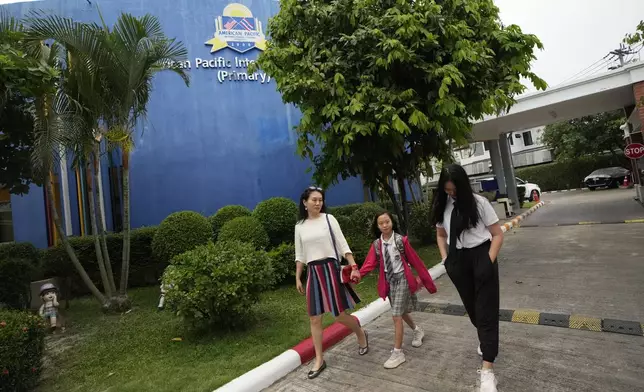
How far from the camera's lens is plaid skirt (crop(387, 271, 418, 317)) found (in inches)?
139

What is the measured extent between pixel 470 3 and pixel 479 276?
4996 mm

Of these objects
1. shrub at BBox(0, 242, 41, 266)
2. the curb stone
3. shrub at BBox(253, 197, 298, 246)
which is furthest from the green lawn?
shrub at BBox(253, 197, 298, 246)

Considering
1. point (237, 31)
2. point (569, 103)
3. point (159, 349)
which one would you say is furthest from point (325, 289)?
point (569, 103)

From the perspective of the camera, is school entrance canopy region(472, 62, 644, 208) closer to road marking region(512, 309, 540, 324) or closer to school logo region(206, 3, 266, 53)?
school logo region(206, 3, 266, 53)

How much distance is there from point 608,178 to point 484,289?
26.9 m

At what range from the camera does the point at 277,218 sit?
800 cm

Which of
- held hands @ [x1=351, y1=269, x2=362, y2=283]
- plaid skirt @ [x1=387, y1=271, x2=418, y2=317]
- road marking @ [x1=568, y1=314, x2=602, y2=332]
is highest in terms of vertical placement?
held hands @ [x1=351, y1=269, x2=362, y2=283]

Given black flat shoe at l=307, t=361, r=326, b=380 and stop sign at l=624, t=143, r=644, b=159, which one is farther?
stop sign at l=624, t=143, r=644, b=159

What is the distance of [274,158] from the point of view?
35.7ft

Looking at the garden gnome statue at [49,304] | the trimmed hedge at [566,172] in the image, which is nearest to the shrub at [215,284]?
the garden gnome statue at [49,304]

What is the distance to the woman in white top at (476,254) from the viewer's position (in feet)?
9.26

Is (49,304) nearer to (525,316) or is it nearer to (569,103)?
(525,316)

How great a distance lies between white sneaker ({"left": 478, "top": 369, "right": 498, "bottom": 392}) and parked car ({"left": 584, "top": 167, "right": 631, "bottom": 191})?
2686 centimetres

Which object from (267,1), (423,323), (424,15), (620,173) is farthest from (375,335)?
(620,173)
